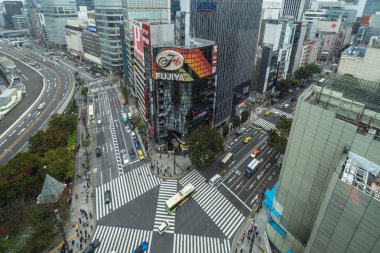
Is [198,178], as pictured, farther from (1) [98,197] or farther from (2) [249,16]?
(2) [249,16]

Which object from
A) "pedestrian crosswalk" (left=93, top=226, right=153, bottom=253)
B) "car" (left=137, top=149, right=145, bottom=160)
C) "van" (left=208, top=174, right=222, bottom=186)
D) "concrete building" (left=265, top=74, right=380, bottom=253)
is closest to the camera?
"concrete building" (left=265, top=74, right=380, bottom=253)

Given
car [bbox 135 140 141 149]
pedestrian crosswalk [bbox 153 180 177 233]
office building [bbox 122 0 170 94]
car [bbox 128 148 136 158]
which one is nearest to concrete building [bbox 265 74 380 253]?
pedestrian crosswalk [bbox 153 180 177 233]

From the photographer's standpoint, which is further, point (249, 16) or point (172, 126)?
point (249, 16)

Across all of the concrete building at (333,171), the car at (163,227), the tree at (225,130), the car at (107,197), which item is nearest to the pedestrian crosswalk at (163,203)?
the car at (163,227)

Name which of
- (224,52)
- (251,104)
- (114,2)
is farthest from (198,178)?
(114,2)

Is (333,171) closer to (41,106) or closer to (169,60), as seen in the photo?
(169,60)

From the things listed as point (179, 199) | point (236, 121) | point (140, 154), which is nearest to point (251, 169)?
point (179, 199)

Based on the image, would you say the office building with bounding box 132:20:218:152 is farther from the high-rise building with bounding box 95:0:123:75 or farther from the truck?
the high-rise building with bounding box 95:0:123:75
